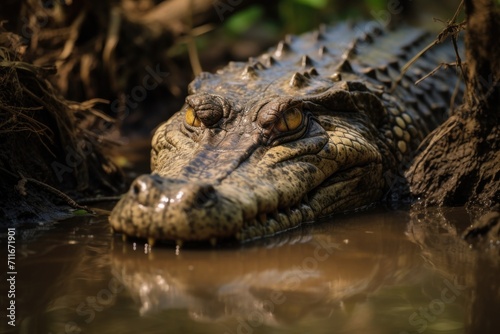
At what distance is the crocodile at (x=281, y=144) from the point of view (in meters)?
3.83

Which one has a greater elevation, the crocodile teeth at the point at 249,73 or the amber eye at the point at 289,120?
→ the crocodile teeth at the point at 249,73

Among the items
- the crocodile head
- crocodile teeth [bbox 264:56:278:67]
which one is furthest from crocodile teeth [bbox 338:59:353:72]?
crocodile teeth [bbox 264:56:278:67]

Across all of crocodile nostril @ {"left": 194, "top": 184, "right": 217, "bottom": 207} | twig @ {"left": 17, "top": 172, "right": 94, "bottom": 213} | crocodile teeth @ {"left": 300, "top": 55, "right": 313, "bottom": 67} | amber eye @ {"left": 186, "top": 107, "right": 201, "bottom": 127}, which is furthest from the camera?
crocodile teeth @ {"left": 300, "top": 55, "right": 313, "bottom": 67}

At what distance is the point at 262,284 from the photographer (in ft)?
11.1

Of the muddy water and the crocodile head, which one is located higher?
the crocodile head

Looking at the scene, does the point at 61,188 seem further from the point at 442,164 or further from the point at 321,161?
the point at 442,164

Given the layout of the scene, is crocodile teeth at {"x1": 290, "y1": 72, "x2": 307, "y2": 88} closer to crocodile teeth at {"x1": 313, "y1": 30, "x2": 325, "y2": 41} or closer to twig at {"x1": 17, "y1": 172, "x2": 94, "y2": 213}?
twig at {"x1": 17, "y1": 172, "x2": 94, "y2": 213}

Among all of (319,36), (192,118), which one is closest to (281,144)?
(192,118)

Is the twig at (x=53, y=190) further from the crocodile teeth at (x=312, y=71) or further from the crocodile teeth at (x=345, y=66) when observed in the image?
the crocodile teeth at (x=345, y=66)

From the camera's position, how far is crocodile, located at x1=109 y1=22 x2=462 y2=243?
3.83 metres

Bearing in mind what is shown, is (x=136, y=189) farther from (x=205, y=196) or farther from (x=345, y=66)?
(x=345, y=66)

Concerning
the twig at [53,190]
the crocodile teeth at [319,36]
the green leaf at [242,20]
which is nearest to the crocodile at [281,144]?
the crocodile teeth at [319,36]

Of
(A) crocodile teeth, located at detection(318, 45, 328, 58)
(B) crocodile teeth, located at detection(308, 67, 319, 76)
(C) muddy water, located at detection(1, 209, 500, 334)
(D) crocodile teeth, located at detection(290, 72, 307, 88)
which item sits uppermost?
(A) crocodile teeth, located at detection(318, 45, 328, 58)

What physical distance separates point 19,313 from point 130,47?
6.23 m
